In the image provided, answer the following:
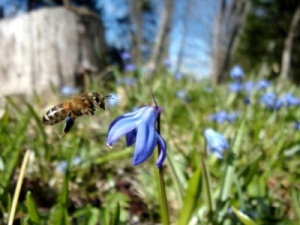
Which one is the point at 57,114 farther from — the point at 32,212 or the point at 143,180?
the point at 143,180

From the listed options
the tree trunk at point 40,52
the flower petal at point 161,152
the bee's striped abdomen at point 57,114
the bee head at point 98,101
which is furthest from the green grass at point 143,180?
the tree trunk at point 40,52

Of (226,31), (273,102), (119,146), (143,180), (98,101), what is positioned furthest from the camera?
(226,31)

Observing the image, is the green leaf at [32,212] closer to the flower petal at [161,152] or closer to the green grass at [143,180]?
the green grass at [143,180]

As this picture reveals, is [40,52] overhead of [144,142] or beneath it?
beneath

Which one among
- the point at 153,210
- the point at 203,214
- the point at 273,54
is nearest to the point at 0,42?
the point at 153,210

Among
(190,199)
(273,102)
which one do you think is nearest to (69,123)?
(190,199)
